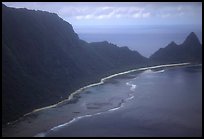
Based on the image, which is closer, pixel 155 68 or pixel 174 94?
pixel 174 94

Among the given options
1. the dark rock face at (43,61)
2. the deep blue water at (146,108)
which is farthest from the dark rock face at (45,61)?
the deep blue water at (146,108)

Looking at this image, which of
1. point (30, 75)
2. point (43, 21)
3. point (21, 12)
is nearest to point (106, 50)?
point (43, 21)

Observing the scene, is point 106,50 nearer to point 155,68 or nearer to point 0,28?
point 155,68

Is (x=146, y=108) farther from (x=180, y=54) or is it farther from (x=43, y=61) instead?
(x=180, y=54)

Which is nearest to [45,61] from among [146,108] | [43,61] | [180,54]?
[43,61]

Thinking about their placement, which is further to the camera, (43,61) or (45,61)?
(45,61)
